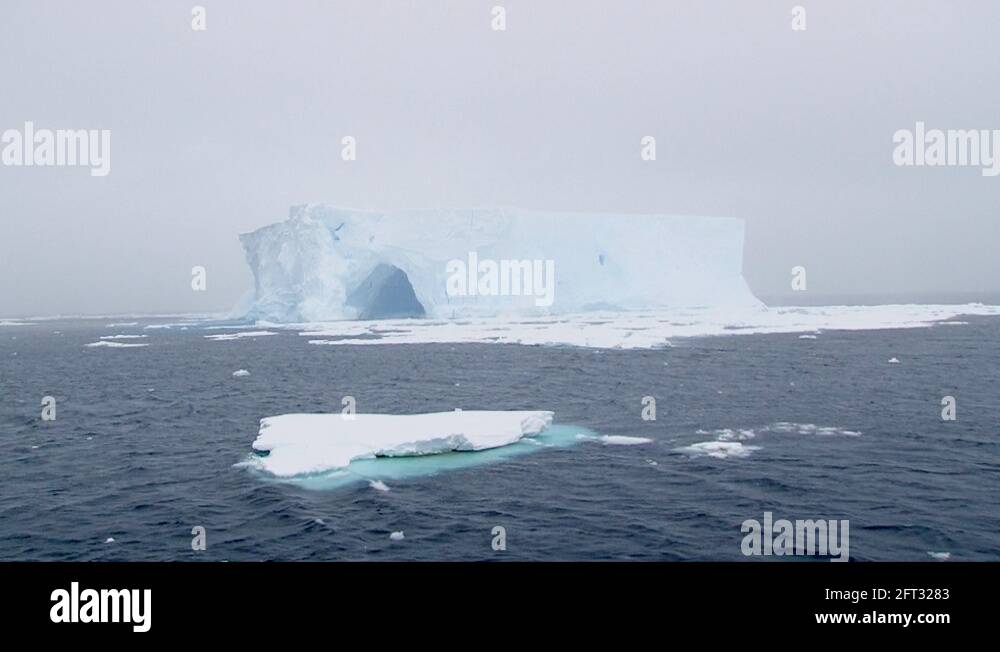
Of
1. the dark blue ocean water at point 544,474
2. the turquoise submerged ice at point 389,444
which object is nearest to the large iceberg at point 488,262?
the dark blue ocean water at point 544,474

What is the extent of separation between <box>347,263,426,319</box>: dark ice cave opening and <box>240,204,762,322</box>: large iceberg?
0.16 m

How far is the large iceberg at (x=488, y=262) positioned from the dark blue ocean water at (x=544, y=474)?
22460 mm

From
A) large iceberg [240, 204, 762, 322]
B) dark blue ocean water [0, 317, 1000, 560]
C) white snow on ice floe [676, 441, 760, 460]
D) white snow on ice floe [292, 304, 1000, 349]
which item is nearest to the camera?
dark blue ocean water [0, 317, 1000, 560]

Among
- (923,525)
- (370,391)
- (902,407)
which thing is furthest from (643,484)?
(370,391)

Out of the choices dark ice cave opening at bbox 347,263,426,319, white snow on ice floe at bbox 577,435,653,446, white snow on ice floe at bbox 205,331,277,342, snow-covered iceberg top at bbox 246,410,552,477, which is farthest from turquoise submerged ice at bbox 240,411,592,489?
dark ice cave opening at bbox 347,263,426,319

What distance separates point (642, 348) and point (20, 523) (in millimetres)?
27260

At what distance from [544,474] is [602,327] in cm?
Answer: 3086

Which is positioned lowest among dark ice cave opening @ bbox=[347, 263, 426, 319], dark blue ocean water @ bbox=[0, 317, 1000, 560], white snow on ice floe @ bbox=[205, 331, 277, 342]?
dark blue ocean water @ bbox=[0, 317, 1000, 560]

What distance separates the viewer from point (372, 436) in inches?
→ 513

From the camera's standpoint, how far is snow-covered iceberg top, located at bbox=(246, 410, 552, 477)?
12000 mm

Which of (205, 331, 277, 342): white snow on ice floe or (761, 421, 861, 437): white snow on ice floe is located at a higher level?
(205, 331, 277, 342): white snow on ice floe

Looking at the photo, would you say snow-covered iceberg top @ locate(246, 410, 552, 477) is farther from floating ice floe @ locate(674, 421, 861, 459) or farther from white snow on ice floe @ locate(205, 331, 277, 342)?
white snow on ice floe @ locate(205, 331, 277, 342)

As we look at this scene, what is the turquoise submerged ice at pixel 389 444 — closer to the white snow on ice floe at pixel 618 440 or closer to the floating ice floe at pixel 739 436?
the white snow on ice floe at pixel 618 440

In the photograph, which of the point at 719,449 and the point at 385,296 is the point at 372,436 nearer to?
the point at 719,449
